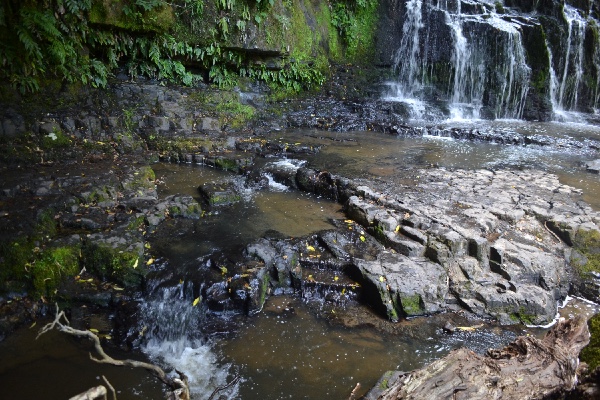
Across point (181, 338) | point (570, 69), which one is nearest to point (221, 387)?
point (181, 338)

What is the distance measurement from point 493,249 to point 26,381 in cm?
532

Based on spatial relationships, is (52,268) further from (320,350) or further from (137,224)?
(320,350)

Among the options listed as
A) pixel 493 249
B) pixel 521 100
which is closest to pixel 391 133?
pixel 521 100

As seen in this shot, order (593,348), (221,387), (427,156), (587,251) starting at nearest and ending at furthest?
(221,387) → (593,348) → (587,251) → (427,156)

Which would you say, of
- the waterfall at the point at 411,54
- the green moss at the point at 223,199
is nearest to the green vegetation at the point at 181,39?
the waterfall at the point at 411,54

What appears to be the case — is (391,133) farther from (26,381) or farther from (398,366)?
(26,381)

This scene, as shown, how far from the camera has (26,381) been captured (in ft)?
12.0

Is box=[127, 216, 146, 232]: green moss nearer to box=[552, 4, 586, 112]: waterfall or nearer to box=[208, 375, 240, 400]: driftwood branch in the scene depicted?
box=[208, 375, 240, 400]: driftwood branch

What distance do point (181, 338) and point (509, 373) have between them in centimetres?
322

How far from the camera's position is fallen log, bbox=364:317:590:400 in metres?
2.36

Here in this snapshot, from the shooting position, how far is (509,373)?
2.48m

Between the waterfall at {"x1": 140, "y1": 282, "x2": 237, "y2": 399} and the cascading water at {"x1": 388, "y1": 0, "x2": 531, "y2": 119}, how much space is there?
1176cm

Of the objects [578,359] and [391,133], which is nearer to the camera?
[578,359]

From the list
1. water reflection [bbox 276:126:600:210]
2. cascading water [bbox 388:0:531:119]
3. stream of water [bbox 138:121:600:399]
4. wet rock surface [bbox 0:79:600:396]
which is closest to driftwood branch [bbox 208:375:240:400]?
stream of water [bbox 138:121:600:399]
